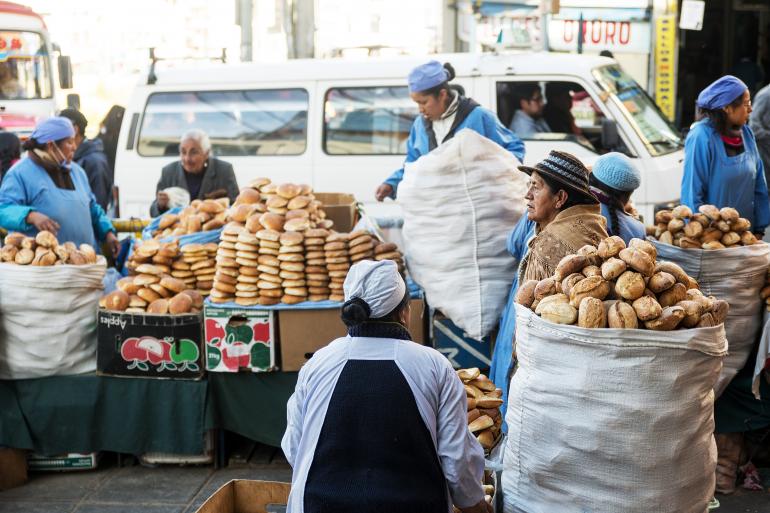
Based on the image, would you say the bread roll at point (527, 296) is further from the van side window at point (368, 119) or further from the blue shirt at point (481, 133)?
the van side window at point (368, 119)

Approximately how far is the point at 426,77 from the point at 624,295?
9.40 ft

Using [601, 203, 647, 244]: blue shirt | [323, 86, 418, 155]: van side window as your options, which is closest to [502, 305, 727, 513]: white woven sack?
[601, 203, 647, 244]: blue shirt

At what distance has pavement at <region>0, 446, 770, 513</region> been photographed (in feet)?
17.3

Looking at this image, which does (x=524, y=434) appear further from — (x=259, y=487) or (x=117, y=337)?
(x=117, y=337)

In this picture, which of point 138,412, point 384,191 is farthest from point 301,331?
point 384,191

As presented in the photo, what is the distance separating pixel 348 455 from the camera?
2832mm

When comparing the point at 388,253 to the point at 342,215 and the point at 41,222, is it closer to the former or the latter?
the point at 342,215

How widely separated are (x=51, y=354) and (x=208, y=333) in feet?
3.19

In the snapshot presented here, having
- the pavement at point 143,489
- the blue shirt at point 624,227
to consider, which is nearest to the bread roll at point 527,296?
the blue shirt at point 624,227

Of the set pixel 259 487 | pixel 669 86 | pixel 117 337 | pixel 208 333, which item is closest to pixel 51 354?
pixel 117 337

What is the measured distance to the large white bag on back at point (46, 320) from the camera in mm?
5609

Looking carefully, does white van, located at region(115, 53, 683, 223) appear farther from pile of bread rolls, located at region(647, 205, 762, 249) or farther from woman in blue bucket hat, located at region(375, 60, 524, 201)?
pile of bread rolls, located at region(647, 205, 762, 249)

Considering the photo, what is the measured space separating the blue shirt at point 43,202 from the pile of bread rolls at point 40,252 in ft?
1.30

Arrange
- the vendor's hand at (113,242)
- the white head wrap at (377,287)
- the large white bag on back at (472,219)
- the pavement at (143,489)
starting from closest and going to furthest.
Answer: the white head wrap at (377,287) → the pavement at (143,489) → the large white bag on back at (472,219) → the vendor's hand at (113,242)
